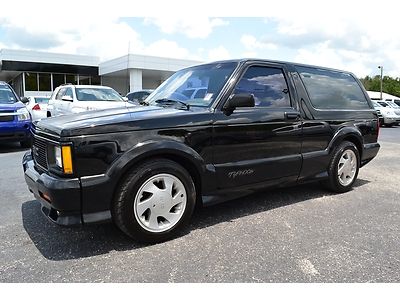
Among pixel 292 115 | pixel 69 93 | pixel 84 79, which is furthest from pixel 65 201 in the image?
pixel 84 79

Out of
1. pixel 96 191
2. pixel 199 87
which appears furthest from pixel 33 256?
pixel 199 87

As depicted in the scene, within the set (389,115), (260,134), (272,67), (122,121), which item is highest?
(272,67)

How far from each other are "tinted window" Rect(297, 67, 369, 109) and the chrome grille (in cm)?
325

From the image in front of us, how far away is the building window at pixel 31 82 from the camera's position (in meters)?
31.2

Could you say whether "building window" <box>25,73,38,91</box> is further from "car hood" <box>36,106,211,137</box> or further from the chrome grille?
"car hood" <box>36,106,211,137</box>

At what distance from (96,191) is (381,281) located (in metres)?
2.36

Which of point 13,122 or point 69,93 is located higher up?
point 69,93

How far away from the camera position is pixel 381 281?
2.59 metres

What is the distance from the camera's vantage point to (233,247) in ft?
10.4

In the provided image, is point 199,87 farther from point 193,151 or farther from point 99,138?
point 99,138

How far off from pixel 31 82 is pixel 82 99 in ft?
80.4

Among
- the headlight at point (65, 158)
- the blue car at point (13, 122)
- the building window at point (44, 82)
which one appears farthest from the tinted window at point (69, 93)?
the building window at point (44, 82)

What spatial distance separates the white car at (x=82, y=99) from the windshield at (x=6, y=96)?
4.75 feet

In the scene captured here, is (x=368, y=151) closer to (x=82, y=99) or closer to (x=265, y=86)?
(x=265, y=86)
